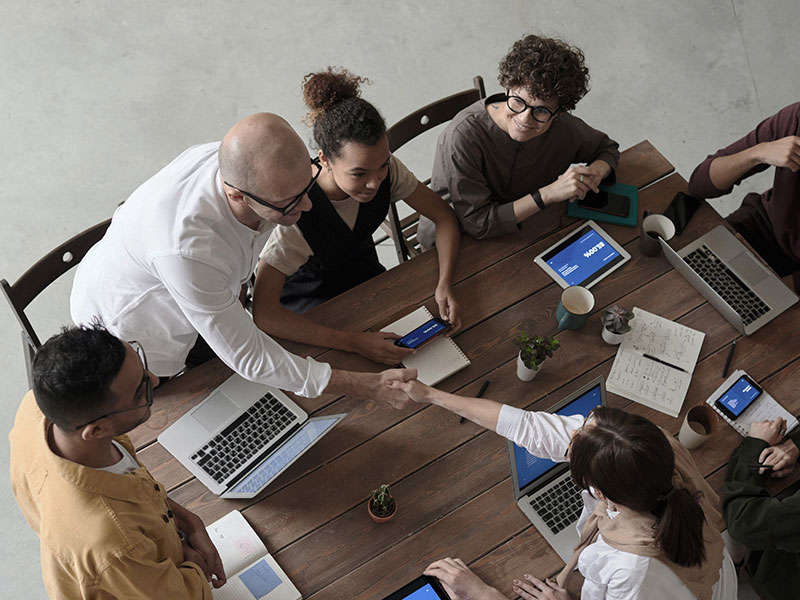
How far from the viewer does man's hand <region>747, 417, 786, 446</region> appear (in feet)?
6.67

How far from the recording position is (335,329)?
224 cm

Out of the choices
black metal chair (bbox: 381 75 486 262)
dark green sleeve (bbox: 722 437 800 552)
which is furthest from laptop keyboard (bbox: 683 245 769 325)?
black metal chair (bbox: 381 75 486 262)

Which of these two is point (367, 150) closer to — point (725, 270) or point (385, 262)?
point (725, 270)

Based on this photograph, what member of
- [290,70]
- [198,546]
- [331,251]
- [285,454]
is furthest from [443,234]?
[290,70]

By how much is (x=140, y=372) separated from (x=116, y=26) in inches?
127

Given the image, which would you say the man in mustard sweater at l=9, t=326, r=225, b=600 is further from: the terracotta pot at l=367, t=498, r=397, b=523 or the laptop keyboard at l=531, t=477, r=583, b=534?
the laptop keyboard at l=531, t=477, r=583, b=534

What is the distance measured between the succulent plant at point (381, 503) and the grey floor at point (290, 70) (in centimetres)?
221

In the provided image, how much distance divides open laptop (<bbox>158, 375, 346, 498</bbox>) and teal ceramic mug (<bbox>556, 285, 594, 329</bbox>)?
2.50 feet

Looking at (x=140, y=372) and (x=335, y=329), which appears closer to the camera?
(x=140, y=372)

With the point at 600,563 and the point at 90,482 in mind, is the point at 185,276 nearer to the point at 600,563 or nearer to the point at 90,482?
the point at 90,482

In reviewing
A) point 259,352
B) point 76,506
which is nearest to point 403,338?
point 259,352

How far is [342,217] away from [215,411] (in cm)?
72

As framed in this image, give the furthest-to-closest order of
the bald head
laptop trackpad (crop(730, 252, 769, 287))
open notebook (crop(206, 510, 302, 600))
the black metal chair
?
the black metal chair, laptop trackpad (crop(730, 252, 769, 287)), open notebook (crop(206, 510, 302, 600)), the bald head

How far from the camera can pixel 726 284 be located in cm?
233
